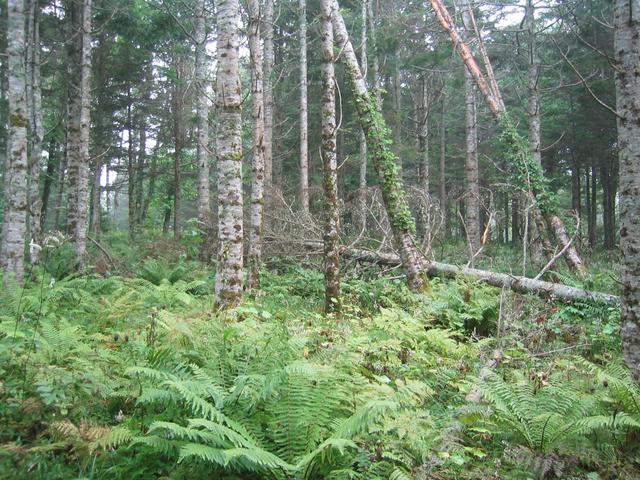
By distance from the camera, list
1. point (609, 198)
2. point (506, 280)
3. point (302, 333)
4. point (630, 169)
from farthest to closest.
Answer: point (609, 198) → point (506, 280) → point (302, 333) → point (630, 169)

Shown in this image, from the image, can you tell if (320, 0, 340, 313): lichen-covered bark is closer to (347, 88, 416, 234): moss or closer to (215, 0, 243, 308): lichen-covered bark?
(215, 0, 243, 308): lichen-covered bark

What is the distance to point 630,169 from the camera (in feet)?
14.8

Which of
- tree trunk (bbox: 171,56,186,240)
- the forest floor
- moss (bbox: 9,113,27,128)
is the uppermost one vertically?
tree trunk (bbox: 171,56,186,240)

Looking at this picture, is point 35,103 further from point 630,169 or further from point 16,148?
point 630,169

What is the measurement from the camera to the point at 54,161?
21.4m

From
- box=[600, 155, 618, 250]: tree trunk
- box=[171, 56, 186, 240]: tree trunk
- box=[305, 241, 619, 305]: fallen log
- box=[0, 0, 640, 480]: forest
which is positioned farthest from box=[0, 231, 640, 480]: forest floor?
box=[600, 155, 618, 250]: tree trunk

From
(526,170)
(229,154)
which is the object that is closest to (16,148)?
(229,154)

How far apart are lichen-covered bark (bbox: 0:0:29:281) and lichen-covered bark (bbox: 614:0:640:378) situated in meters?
9.66

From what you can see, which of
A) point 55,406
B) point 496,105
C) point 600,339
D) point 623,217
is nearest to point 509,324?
point 600,339

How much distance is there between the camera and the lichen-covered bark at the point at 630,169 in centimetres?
450

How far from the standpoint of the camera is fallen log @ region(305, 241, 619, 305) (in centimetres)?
863

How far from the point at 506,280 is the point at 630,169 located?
551 cm

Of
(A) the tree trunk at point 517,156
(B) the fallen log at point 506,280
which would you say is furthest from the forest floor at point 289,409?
(A) the tree trunk at point 517,156

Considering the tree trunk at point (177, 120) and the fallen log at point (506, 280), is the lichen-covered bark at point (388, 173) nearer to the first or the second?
the fallen log at point (506, 280)
